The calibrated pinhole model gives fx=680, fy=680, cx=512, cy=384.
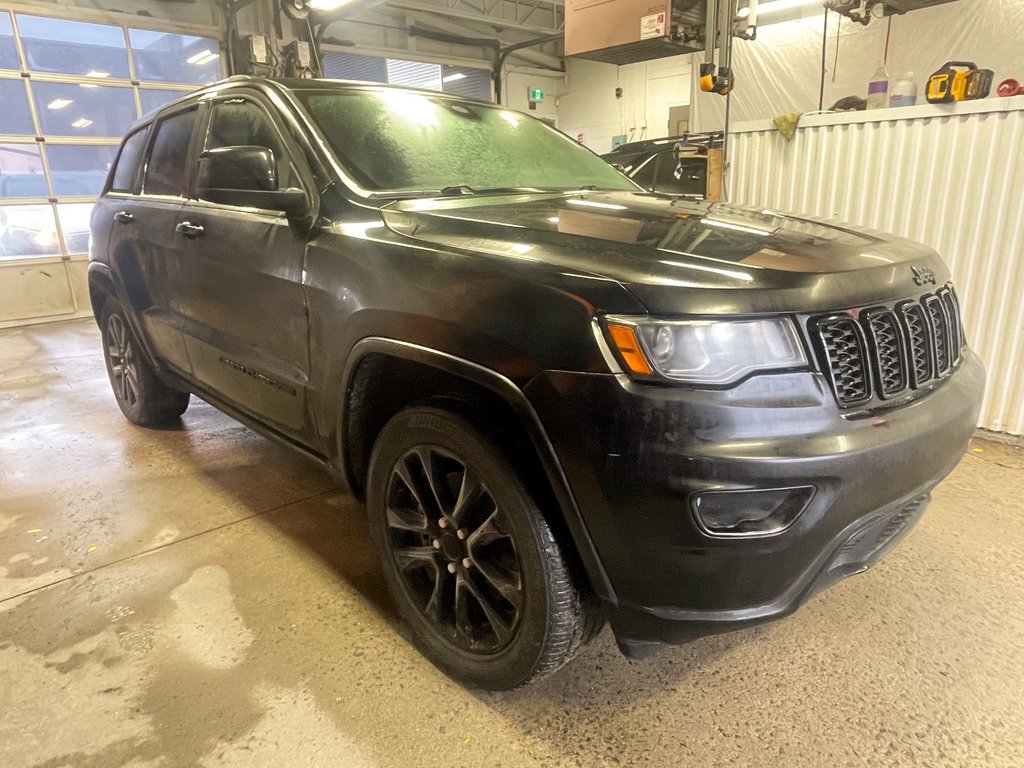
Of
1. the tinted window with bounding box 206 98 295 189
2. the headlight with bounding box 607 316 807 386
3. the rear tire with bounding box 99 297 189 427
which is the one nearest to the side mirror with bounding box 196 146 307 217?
the tinted window with bounding box 206 98 295 189

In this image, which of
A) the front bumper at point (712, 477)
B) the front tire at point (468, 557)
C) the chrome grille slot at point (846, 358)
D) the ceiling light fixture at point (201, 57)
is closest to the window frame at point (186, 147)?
the front tire at point (468, 557)

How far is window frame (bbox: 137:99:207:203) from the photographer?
300 cm

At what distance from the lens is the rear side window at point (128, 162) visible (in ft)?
12.0

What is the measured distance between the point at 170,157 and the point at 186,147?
Answer: 0.23m

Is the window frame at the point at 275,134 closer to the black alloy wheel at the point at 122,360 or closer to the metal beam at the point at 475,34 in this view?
the black alloy wheel at the point at 122,360

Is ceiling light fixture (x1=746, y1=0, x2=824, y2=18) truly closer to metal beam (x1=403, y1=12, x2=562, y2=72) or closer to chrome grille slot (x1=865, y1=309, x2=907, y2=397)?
metal beam (x1=403, y1=12, x2=562, y2=72)

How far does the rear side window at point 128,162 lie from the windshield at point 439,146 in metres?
1.75

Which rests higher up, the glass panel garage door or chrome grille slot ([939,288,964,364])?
the glass panel garage door

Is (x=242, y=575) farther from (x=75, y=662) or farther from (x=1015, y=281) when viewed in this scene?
(x=1015, y=281)

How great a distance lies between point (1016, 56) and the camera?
6.52m

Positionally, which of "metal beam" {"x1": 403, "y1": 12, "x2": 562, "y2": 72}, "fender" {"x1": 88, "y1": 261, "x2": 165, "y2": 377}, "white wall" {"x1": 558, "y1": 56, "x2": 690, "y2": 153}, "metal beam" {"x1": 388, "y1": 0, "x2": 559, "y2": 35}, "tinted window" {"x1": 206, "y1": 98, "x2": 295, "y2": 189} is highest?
"metal beam" {"x1": 388, "y1": 0, "x2": 559, "y2": 35}

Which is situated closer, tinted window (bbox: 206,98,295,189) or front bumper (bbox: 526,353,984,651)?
front bumper (bbox: 526,353,984,651)

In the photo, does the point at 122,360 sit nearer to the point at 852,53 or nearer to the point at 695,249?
the point at 695,249

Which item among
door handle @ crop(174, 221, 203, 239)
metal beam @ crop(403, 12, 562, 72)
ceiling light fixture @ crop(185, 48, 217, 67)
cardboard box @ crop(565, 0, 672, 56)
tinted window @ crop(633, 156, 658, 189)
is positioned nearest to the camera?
door handle @ crop(174, 221, 203, 239)
